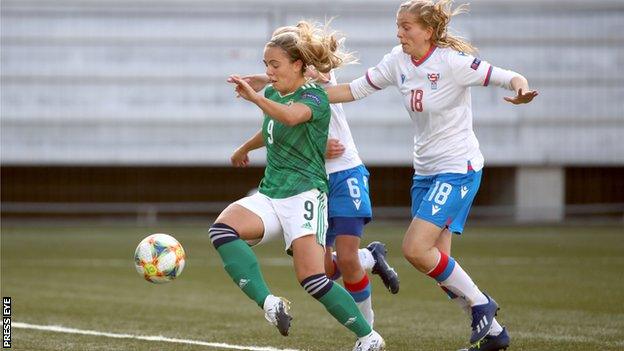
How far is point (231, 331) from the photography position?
9031 mm

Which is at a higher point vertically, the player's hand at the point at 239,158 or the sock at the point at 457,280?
the player's hand at the point at 239,158

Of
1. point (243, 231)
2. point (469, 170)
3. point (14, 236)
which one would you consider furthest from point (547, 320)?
point (14, 236)

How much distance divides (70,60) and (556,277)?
27.9 m

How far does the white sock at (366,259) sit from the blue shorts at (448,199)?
89cm

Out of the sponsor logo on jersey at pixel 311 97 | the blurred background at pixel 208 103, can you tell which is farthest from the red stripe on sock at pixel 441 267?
the blurred background at pixel 208 103

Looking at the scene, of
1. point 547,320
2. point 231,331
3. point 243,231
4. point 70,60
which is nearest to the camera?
point 243,231

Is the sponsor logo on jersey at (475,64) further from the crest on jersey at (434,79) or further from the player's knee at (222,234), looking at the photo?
the player's knee at (222,234)

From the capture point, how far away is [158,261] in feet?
25.1

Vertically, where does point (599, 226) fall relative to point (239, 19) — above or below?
below

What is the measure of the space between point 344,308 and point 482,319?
1.09m

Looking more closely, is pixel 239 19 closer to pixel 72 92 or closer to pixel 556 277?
pixel 72 92

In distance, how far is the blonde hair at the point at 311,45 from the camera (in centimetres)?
723

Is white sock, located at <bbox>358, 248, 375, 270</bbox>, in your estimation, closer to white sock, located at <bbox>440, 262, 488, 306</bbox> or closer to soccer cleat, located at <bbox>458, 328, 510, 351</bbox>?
white sock, located at <bbox>440, 262, 488, 306</bbox>

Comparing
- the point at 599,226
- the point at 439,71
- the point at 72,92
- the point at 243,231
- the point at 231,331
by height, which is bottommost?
the point at 599,226
